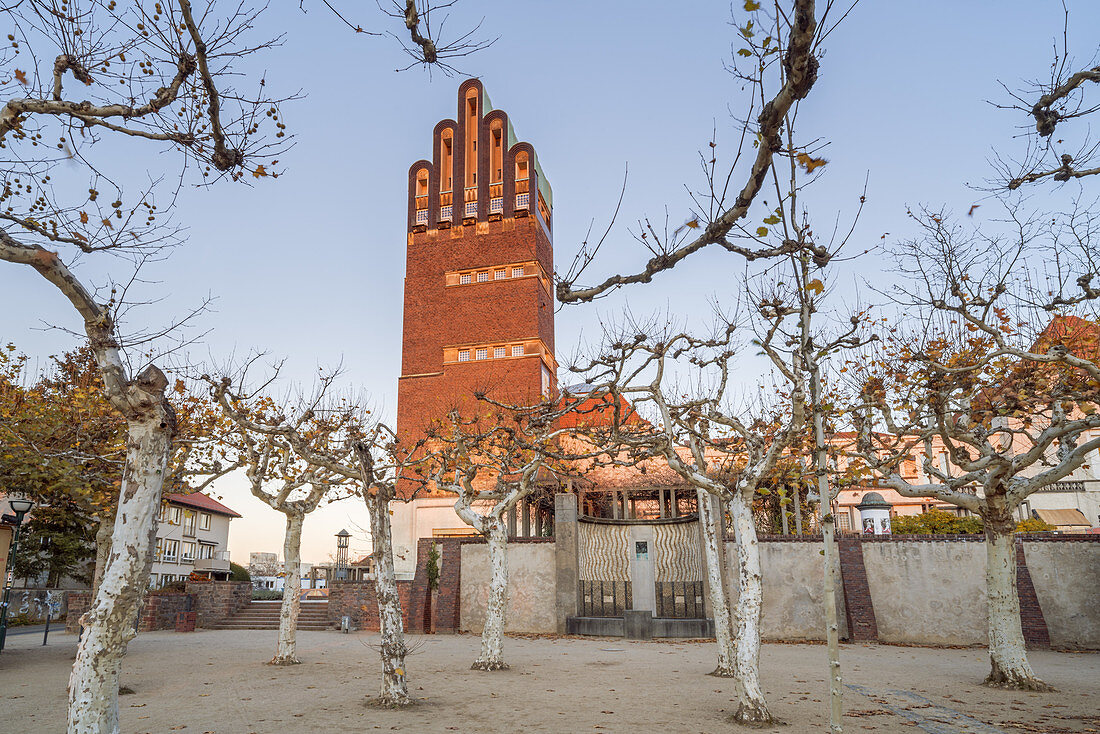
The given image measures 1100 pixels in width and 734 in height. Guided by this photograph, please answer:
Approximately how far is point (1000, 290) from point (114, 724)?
12.6 metres

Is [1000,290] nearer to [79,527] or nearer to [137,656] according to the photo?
[137,656]

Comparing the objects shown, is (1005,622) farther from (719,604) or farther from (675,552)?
(675,552)

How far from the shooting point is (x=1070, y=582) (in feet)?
57.3

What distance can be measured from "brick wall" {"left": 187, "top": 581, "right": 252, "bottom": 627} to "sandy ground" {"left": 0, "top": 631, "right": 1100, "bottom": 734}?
828cm

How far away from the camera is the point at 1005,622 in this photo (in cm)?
1057

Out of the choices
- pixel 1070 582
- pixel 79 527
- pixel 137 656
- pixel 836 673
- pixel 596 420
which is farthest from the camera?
pixel 596 420

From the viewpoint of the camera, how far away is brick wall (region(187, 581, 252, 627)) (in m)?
24.9

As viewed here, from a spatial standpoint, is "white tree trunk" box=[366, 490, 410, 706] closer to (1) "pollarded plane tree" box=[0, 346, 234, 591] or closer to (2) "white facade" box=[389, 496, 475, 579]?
(1) "pollarded plane tree" box=[0, 346, 234, 591]

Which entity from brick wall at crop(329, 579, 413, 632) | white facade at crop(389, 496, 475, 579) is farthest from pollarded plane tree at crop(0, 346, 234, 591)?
white facade at crop(389, 496, 475, 579)

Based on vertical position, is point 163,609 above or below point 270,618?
above

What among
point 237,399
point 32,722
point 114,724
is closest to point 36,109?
point 114,724

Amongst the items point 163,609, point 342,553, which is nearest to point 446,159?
point 342,553

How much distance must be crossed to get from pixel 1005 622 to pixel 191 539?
1999 inches

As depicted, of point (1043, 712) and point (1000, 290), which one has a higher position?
point (1000, 290)
